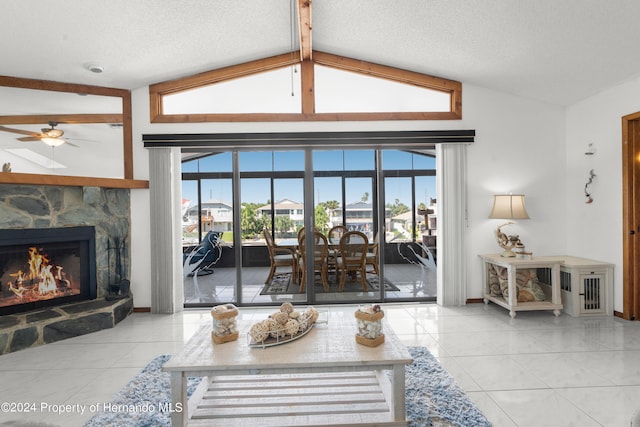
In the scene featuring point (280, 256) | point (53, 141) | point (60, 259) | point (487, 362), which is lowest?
point (487, 362)

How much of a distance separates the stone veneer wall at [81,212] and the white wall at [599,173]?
5362 millimetres

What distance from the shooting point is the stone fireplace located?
123 inches

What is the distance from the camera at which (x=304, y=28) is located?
3.32 m

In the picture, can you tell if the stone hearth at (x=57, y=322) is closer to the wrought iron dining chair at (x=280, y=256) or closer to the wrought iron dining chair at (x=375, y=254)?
the wrought iron dining chair at (x=280, y=256)

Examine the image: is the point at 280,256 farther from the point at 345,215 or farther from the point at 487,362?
the point at 487,362

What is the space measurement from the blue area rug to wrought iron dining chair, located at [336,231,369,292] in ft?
6.32

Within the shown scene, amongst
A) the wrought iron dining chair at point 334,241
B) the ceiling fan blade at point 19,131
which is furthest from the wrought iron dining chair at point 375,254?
the ceiling fan blade at point 19,131

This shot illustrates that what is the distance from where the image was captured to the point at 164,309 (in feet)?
13.1

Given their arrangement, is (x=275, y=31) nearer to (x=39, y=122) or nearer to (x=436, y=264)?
(x=39, y=122)

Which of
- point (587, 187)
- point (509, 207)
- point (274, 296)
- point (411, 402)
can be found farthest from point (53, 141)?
point (587, 187)

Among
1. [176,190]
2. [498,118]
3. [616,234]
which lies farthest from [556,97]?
[176,190]

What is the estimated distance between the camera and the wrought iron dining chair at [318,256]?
4293mm

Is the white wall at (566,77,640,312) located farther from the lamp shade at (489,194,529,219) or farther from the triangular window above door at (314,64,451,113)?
the triangular window above door at (314,64,451,113)

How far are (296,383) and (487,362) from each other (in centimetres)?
150
